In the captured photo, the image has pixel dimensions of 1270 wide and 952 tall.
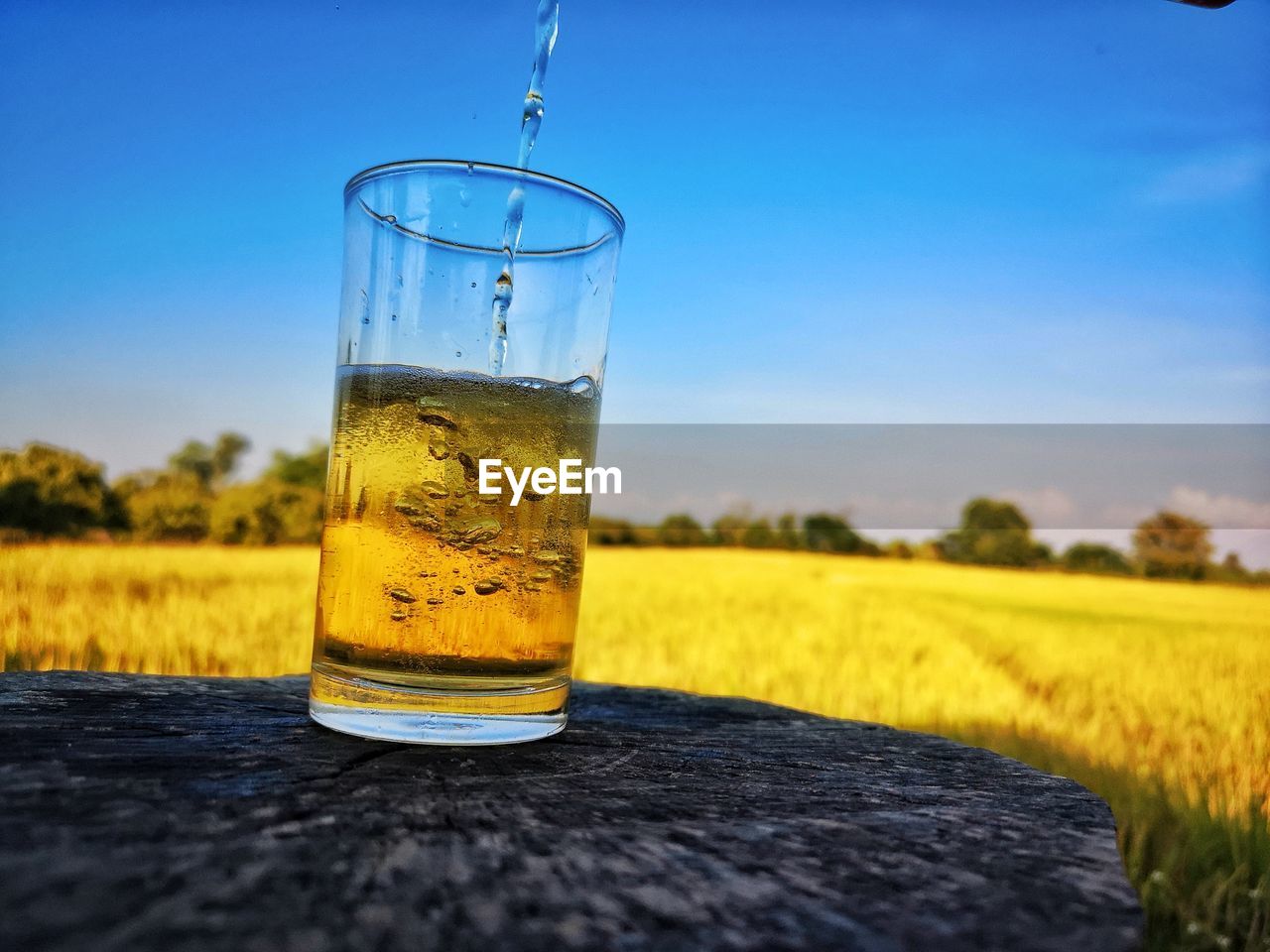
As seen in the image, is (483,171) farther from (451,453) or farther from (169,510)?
(169,510)

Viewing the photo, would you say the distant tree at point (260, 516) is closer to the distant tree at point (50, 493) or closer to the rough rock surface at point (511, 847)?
the distant tree at point (50, 493)

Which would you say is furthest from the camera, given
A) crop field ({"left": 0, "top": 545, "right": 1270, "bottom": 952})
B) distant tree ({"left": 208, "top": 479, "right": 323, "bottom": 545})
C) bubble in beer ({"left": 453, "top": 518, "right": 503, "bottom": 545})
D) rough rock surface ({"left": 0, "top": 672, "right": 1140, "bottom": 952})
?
distant tree ({"left": 208, "top": 479, "right": 323, "bottom": 545})

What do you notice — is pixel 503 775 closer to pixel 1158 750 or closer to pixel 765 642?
pixel 1158 750

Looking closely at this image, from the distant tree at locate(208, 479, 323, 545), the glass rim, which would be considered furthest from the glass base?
the distant tree at locate(208, 479, 323, 545)

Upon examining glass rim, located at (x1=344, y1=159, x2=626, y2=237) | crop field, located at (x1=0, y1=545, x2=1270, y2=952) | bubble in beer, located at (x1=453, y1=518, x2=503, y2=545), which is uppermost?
glass rim, located at (x1=344, y1=159, x2=626, y2=237)

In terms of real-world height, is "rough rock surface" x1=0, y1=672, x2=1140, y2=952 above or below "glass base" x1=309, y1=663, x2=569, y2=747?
below

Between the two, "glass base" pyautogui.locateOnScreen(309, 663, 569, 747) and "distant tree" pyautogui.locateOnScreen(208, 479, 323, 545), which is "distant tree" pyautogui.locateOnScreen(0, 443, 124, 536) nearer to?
"distant tree" pyautogui.locateOnScreen(208, 479, 323, 545)

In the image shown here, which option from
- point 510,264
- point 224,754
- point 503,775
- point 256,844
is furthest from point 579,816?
point 510,264

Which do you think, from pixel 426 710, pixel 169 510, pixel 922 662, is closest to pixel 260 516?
pixel 169 510
